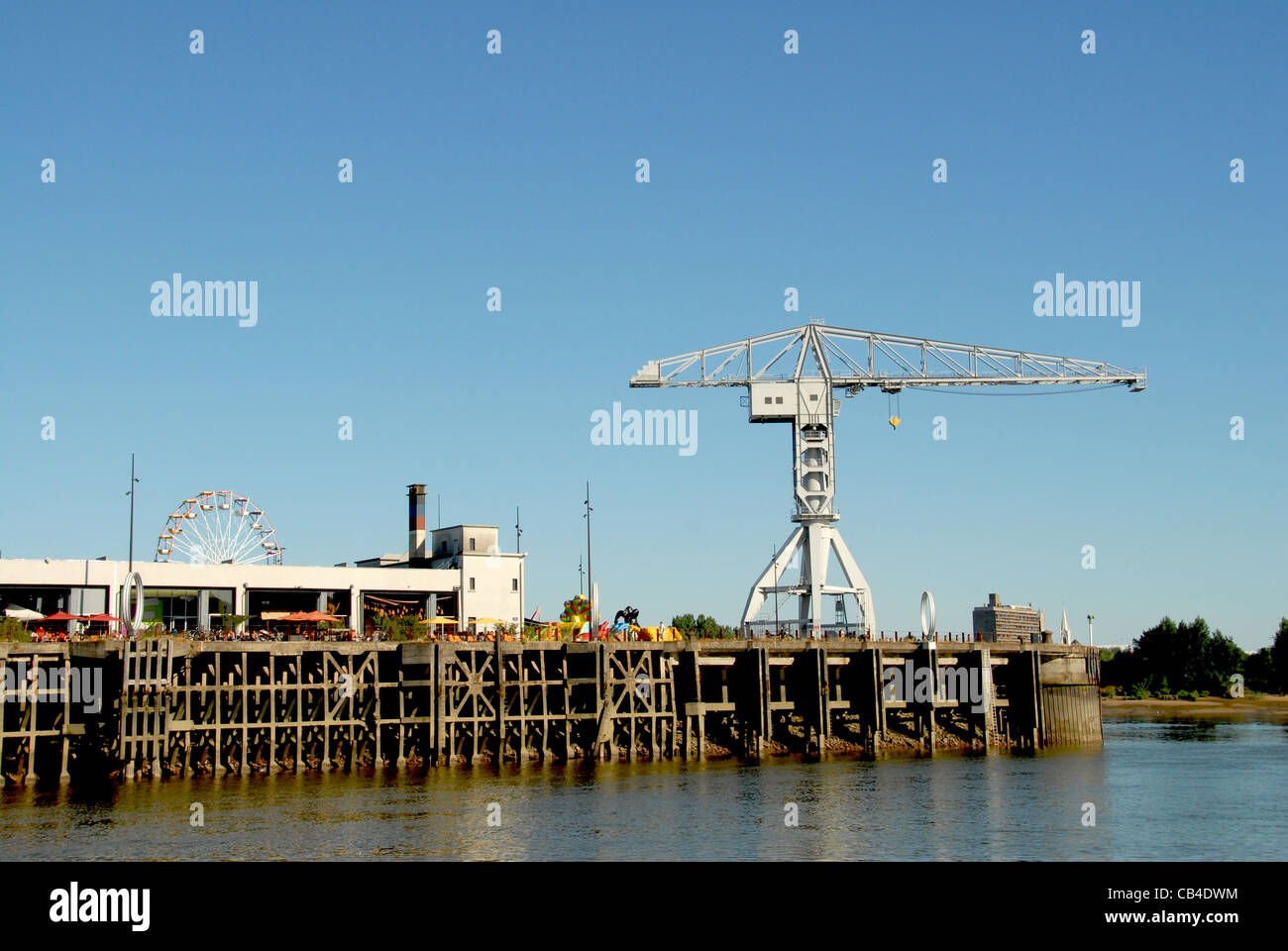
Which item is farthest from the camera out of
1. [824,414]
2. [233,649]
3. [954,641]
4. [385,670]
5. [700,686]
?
[824,414]

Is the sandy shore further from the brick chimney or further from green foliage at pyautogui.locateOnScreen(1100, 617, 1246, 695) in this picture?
the brick chimney

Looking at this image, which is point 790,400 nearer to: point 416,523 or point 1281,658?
point 416,523

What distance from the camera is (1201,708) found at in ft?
452

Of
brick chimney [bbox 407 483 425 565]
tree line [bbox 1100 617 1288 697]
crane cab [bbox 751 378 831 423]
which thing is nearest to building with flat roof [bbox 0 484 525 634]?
brick chimney [bbox 407 483 425 565]

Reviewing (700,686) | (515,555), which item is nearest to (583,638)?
(700,686)

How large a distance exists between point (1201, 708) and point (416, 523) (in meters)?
83.1

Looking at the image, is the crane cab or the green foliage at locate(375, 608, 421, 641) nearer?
the green foliage at locate(375, 608, 421, 641)

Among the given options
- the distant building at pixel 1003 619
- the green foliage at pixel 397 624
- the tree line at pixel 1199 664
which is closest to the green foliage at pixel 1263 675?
the tree line at pixel 1199 664

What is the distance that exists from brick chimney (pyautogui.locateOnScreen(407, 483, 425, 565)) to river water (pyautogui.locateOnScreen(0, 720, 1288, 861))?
4536cm

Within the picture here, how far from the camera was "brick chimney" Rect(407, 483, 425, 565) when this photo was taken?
10500 cm

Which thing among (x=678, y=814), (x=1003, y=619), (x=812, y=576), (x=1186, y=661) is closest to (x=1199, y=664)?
(x=1186, y=661)
